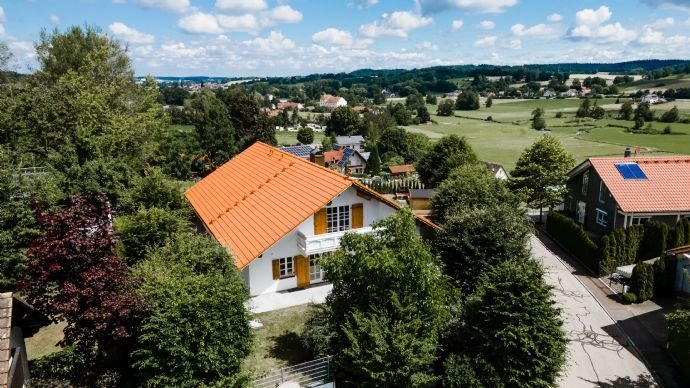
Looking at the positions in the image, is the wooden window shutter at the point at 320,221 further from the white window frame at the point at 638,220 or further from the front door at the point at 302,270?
the white window frame at the point at 638,220

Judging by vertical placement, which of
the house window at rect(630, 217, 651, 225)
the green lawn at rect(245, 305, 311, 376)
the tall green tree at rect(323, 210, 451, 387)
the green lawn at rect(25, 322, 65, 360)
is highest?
the tall green tree at rect(323, 210, 451, 387)

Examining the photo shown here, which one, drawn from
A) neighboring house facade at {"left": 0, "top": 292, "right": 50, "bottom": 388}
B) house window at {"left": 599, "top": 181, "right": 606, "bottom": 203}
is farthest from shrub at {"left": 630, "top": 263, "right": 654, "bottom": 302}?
neighboring house facade at {"left": 0, "top": 292, "right": 50, "bottom": 388}

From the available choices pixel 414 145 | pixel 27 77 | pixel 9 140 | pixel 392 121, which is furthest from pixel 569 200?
pixel 392 121

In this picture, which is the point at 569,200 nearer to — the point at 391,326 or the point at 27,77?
the point at 391,326

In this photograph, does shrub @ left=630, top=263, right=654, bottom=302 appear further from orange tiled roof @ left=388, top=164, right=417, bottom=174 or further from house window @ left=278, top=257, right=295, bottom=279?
orange tiled roof @ left=388, top=164, right=417, bottom=174

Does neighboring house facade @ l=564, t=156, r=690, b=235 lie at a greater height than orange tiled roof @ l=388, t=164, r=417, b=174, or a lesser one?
greater

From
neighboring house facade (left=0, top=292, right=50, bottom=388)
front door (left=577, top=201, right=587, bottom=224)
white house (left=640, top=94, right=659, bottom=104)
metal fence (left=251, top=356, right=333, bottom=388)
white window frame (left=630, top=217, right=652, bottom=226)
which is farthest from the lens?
white house (left=640, top=94, right=659, bottom=104)

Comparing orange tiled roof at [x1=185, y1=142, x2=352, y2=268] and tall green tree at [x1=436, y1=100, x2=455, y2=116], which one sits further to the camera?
tall green tree at [x1=436, y1=100, x2=455, y2=116]
